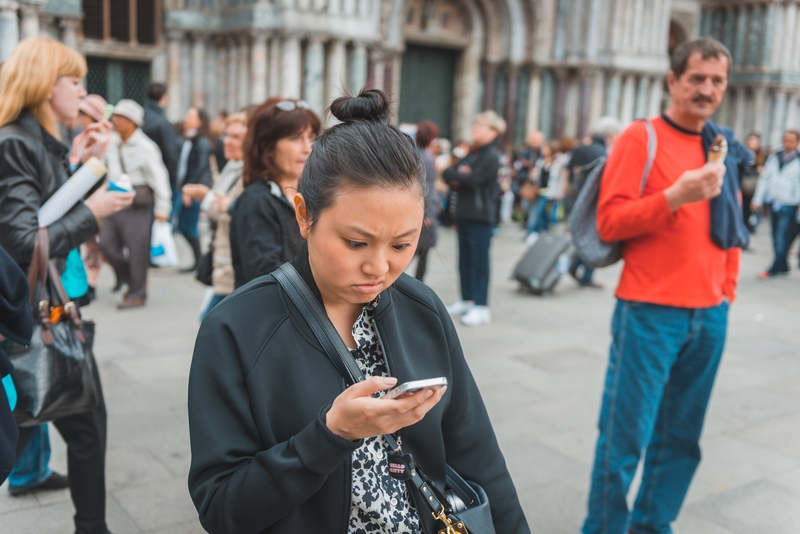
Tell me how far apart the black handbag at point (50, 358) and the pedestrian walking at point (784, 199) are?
1010 centimetres

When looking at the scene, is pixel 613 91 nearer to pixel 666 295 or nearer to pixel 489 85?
pixel 489 85

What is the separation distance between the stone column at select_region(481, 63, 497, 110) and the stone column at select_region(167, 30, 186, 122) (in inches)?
289

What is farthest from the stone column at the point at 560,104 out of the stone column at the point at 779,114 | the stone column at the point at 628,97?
the stone column at the point at 779,114

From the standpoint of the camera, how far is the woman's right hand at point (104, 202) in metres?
3.00

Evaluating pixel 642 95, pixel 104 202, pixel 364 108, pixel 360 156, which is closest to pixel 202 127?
pixel 104 202

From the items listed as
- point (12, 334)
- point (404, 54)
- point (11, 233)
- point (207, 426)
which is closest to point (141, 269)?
point (11, 233)

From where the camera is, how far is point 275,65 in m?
14.4

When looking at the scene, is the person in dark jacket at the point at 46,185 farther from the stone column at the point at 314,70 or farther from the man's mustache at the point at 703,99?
the stone column at the point at 314,70

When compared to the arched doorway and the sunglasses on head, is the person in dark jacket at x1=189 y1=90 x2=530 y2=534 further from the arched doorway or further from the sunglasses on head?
the arched doorway

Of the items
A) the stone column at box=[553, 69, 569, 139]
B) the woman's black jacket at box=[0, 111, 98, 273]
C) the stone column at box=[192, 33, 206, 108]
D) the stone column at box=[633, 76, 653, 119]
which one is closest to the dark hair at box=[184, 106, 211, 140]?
the stone column at box=[192, 33, 206, 108]

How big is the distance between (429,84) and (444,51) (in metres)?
0.93

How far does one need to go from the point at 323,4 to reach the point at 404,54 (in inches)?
137

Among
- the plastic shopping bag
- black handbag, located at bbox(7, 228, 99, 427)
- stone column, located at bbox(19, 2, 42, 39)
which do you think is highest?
stone column, located at bbox(19, 2, 42, 39)

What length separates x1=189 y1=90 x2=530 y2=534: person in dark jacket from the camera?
1401mm
